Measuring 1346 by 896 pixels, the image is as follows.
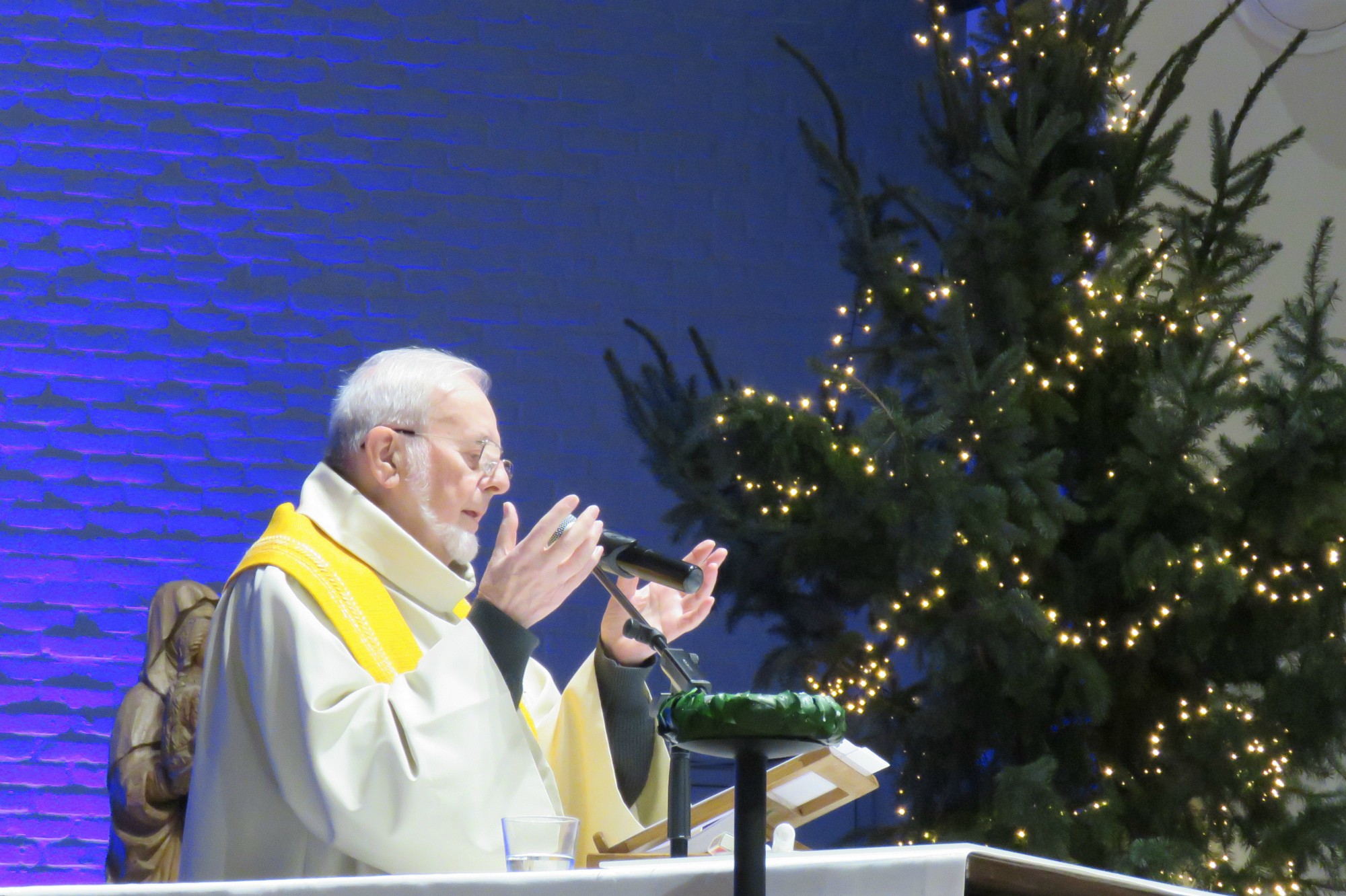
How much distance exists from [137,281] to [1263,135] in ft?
12.6

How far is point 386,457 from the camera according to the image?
2.42 metres

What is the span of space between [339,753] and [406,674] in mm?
139

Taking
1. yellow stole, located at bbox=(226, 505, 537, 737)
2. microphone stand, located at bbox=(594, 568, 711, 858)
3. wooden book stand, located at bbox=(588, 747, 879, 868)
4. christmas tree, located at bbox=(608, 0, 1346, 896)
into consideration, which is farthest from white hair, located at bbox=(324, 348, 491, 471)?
christmas tree, located at bbox=(608, 0, 1346, 896)

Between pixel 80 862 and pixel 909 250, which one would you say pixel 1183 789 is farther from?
pixel 80 862

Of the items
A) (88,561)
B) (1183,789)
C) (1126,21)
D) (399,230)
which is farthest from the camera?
(399,230)

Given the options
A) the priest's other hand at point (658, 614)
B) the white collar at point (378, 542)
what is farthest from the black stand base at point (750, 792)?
the white collar at point (378, 542)

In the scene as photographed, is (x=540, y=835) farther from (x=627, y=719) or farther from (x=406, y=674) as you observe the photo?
(x=627, y=719)

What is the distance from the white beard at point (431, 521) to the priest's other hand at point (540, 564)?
37 centimetres

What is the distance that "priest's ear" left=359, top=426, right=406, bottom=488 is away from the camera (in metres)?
2.41

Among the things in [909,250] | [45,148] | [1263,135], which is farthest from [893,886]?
[45,148]

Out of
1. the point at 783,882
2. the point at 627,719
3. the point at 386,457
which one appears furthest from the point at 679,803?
the point at 386,457

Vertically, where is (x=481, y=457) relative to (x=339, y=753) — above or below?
above

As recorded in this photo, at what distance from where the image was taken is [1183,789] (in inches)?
138

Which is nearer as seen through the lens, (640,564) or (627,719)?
(640,564)
